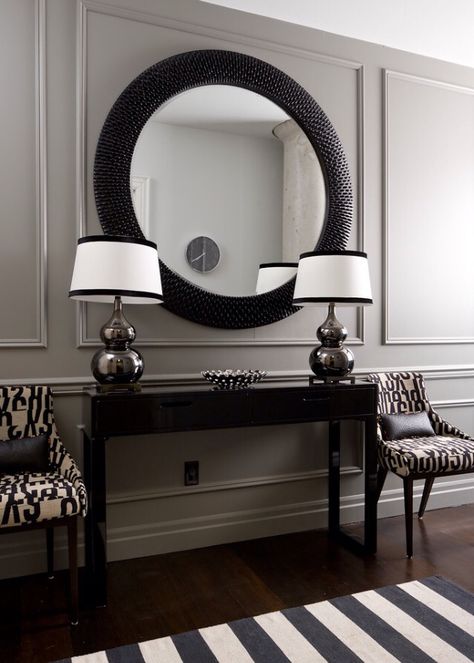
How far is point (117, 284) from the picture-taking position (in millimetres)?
1986

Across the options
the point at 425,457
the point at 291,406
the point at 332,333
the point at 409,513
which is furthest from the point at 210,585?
the point at 332,333

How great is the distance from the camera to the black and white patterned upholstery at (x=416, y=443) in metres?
Result: 2.37

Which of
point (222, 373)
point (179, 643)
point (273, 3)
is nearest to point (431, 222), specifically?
point (273, 3)

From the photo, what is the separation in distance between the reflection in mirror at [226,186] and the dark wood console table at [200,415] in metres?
0.59

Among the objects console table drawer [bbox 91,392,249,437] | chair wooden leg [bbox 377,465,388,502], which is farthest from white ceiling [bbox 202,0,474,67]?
chair wooden leg [bbox 377,465,388,502]

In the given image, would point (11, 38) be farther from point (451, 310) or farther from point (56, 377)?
point (451, 310)

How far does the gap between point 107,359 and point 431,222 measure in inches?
78.7

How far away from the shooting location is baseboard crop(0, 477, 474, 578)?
2.23 meters

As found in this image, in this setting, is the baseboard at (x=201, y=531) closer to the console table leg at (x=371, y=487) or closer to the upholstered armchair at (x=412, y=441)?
the upholstered armchair at (x=412, y=441)

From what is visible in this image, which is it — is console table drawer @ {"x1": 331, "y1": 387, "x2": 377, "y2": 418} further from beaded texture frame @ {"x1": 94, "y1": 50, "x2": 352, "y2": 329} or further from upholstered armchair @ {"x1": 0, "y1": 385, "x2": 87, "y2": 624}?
upholstered armchair @ {"x1": 0, "y1": 385, "x2": 87, "y2": 624}

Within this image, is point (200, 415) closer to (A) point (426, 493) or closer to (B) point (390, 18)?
(A) point (426, 493)

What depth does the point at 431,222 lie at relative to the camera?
10.1 ft

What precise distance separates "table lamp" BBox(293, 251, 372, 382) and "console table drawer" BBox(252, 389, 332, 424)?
0.15 metres

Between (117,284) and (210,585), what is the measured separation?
3.98 feet
